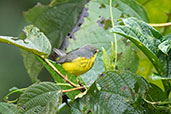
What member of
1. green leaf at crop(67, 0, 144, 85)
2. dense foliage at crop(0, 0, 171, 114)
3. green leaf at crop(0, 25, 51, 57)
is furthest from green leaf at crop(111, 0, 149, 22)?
green leaf at crop(0, 25, 51, 57)

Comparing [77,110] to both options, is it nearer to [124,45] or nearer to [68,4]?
[124,45]

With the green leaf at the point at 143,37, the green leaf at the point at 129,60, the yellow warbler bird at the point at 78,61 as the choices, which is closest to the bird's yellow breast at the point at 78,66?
the yellow warbler bird at the point at 78,61

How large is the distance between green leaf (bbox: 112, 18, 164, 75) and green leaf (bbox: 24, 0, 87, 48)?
45 cm

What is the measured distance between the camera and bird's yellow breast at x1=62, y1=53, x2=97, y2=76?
69 centimetres

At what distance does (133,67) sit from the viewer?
0.93 meters

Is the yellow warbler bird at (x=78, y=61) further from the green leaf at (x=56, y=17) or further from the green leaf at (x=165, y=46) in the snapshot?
the green leaf at (x=56, y=17)

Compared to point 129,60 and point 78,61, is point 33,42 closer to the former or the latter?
point 78,61

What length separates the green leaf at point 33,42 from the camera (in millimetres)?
590

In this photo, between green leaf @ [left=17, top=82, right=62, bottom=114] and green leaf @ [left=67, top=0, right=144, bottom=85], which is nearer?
green leaf @ [left=17, top=82, right=62, bottom=114]

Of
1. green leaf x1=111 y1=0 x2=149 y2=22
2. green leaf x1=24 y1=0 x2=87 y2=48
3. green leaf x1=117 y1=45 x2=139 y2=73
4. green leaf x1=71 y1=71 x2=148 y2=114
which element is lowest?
green leaf x1=117 y1=45 x2=139 y2=73

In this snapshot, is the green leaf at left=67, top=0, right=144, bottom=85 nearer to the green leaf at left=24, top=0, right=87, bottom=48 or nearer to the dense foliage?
the green leaf at left=24, top=0, right=87, bottom=48

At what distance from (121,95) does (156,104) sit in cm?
7

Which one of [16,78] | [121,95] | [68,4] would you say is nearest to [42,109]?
[121,95]

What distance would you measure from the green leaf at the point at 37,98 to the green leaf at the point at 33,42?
0.20 feet
